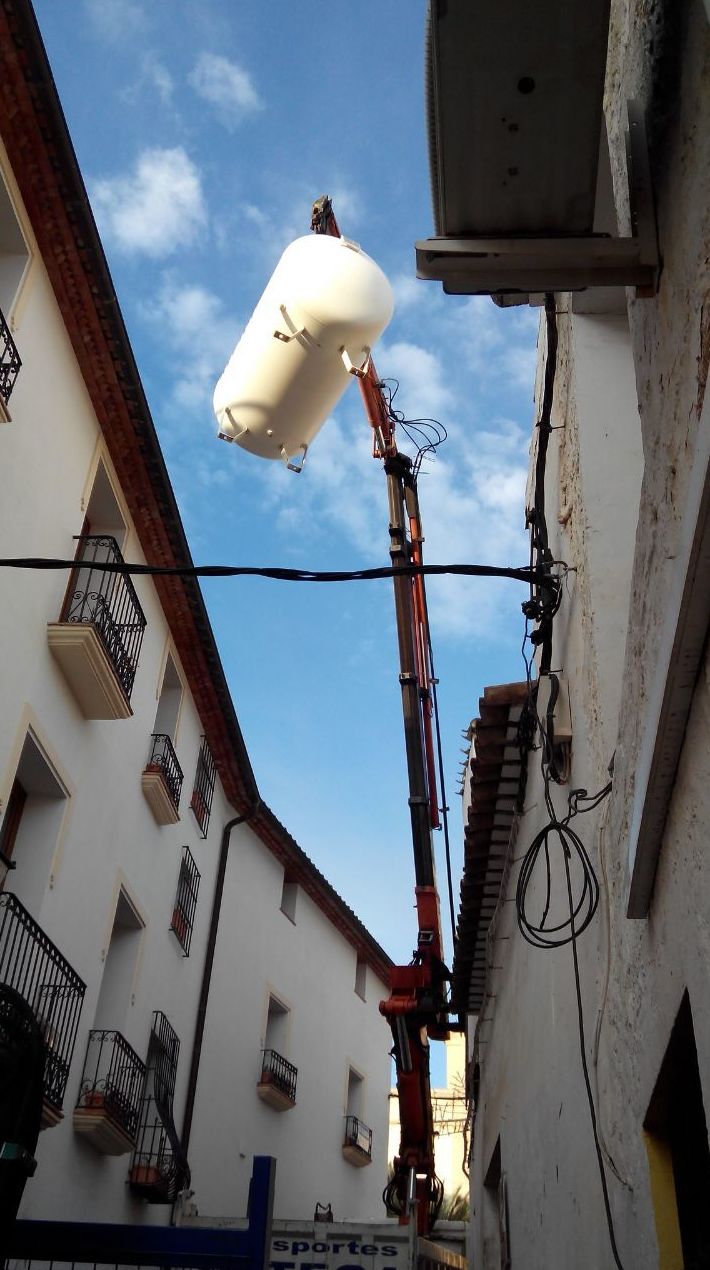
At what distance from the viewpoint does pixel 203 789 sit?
15.6 meters

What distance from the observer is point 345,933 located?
22.0m

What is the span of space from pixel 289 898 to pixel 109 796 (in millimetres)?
8631

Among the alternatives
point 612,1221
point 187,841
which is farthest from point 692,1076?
point 187,841

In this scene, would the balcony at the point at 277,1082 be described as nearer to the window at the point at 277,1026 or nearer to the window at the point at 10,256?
the window at the point at 277,1026

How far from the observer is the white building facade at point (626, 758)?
9.19 feet

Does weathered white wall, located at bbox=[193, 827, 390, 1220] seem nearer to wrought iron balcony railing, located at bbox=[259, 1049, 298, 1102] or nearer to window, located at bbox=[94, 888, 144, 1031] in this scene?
wrought iron balcony railing, located at bbox=[259, 1049, 298, 1102]

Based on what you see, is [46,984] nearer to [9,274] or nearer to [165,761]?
[165,761]

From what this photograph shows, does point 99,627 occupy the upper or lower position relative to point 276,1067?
upper

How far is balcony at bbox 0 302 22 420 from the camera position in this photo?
862 cm

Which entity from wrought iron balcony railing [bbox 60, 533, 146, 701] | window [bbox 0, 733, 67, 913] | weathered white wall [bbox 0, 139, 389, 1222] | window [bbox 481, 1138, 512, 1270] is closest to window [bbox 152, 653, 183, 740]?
weathered white wall [bbox 0, 139, 389, 1222]

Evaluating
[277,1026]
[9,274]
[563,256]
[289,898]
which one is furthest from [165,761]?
[563,256]

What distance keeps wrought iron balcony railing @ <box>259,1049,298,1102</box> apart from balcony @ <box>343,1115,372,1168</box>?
8.87ft

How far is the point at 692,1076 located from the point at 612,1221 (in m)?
1.32

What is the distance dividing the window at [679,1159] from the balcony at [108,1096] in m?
7.87
